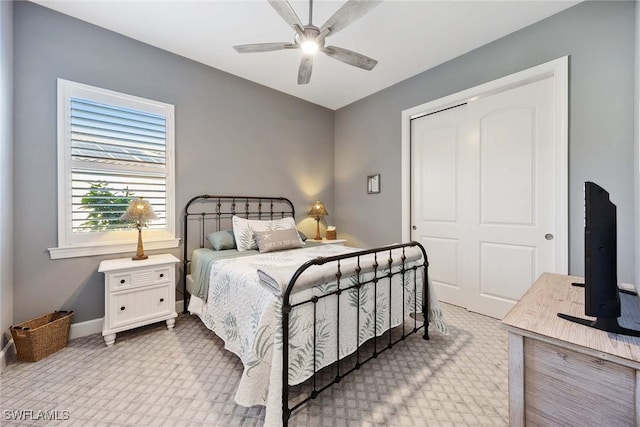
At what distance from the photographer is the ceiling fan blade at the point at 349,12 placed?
1656mm

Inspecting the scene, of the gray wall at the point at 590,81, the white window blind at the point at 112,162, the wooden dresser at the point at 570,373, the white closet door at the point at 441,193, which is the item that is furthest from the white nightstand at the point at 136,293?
the gray wall at the point at 590,81

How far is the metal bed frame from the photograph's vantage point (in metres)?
1.38

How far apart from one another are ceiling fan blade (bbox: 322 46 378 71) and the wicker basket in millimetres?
3146

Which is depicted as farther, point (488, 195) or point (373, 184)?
point (373, 184)

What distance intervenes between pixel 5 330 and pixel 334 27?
11.1ft

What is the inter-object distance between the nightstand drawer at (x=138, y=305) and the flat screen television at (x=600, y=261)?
2965 millimetres

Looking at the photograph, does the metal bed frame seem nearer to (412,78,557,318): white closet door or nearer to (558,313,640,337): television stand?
(412,78,557,318): white closet door

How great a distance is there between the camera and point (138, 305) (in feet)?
7.64

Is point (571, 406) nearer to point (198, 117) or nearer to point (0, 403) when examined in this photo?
point (0, 403)

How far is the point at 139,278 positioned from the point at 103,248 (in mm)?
537

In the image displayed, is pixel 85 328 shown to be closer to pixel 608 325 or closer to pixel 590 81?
pixel 608 325

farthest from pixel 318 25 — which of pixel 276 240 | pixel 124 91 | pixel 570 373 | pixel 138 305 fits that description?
pixel 138 305

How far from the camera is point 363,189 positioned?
4.11 metres

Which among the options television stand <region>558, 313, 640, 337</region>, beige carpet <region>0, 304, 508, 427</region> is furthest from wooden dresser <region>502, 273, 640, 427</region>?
beige carpet <region>0, 304, 508, 427</region>
